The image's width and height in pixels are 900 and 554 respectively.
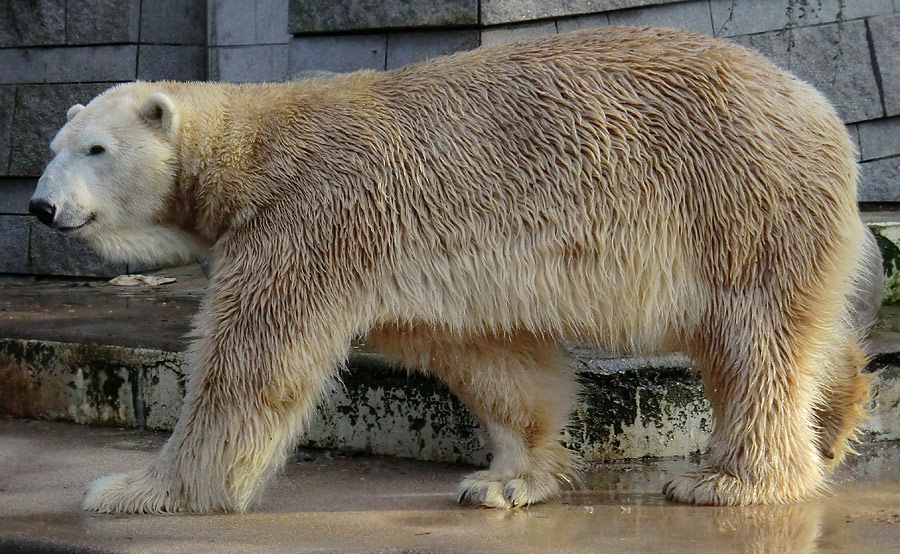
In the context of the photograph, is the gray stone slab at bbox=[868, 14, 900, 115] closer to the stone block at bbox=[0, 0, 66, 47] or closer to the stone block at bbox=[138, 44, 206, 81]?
the stone block at bbox=[138, 44, 206, 81]

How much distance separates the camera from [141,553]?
Result: 10.3 feet

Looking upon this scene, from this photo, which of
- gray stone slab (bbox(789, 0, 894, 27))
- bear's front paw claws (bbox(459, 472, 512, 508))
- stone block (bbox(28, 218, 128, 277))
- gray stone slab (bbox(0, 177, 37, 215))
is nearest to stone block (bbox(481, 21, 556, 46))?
gray stone slab (bbox(789, 0, 894, 27))

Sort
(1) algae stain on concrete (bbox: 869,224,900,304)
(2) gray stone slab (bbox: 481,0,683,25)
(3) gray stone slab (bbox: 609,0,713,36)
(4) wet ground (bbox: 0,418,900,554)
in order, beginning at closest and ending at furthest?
1. (4) wet ground (bbox: 0,418,900,554)
2. (1) algae stain on concrete (bbox: 869,224,900,304)
3. (2) gray stone slab (bbox: 481,0,683,25)
4. (3) gray stone slab (bbox: 609,0,713,36)

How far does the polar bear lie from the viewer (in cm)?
346

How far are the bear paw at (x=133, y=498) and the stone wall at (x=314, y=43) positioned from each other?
294cm

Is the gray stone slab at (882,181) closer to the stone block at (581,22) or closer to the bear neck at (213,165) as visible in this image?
the stone block at (581,22)

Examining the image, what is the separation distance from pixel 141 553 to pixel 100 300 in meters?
3.36

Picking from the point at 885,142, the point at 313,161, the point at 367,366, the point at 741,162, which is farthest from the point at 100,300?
the point at 885,142

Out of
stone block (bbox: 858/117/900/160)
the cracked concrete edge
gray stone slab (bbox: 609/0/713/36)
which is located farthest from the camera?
stone block (bbox: 858/117/900/160)

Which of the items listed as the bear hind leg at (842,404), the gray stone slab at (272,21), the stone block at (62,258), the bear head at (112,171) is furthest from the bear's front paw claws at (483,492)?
the stone block at (62,258)

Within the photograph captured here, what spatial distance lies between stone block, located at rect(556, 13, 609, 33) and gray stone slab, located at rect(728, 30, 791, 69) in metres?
0.85

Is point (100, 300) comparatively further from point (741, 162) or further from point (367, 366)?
point (741, 162)

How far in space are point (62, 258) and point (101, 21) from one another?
1.61 m

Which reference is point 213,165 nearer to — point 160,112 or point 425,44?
point 160,112
